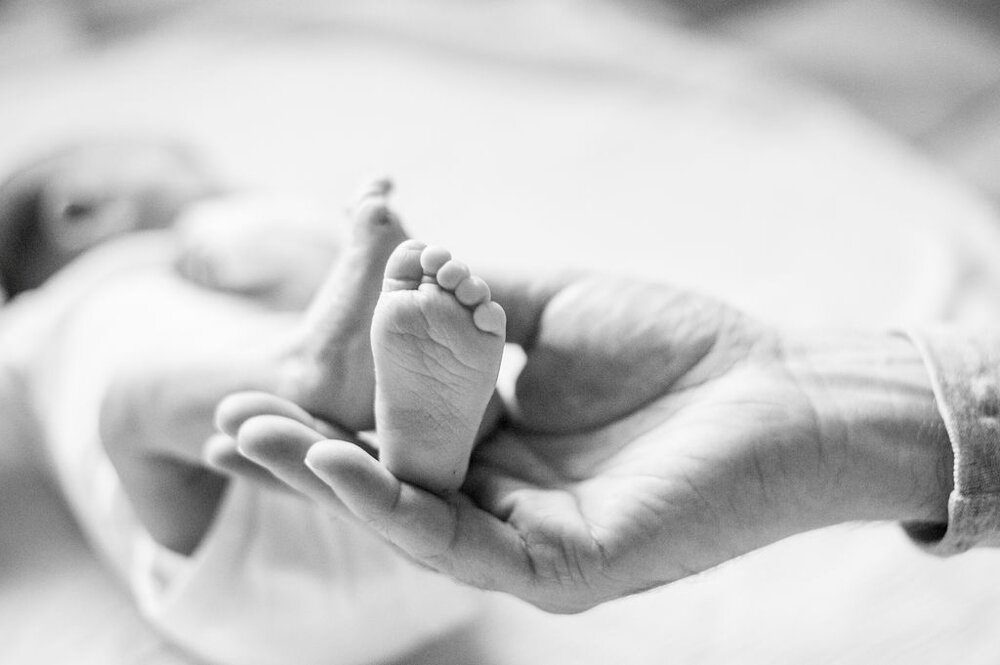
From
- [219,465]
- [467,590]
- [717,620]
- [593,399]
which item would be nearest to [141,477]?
[219,465]

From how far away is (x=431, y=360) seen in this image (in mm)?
622

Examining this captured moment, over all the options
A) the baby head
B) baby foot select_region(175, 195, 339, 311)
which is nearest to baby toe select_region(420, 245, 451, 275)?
baby foot select_region(175, 195, 339, 311)

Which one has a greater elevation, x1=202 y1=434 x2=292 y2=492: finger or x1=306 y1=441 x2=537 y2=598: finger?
x1=306 y1=441 x2=537 y2=598: finger

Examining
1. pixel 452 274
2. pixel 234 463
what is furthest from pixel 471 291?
pixel 234 463

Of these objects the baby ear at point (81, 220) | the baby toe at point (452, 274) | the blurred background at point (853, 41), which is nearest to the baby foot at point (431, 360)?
the baby toe at point (452, 274)

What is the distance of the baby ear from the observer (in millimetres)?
1266

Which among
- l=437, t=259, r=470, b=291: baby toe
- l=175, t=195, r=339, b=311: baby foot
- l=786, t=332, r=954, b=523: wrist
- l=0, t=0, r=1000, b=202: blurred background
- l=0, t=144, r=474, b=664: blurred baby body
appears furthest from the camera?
l=0, t=0, r=1000, b=202: blurred background

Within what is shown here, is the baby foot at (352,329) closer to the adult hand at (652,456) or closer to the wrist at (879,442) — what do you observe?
the adult hand at (652,456)

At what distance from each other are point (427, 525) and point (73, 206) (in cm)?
85

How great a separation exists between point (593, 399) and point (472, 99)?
103 cm

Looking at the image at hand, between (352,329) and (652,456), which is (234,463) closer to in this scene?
(352,329)

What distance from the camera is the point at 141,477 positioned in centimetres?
87

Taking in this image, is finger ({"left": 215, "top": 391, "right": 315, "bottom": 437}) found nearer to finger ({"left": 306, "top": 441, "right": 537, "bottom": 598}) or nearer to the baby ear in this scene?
finger ({"left": 306, "top": 441, "right": 537, "bottom": 598})

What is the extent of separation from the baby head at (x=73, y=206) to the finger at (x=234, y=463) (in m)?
0.60
